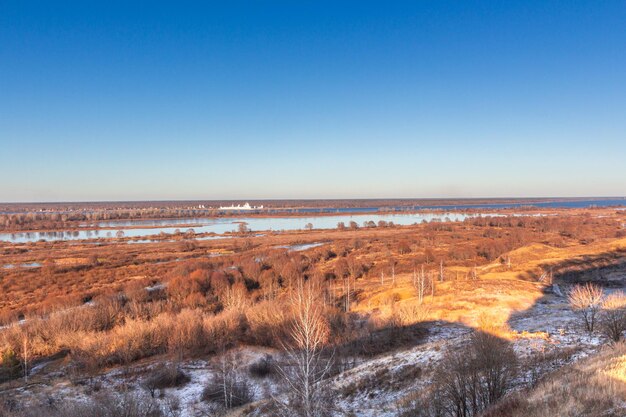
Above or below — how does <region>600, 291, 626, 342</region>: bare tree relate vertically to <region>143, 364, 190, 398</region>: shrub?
above

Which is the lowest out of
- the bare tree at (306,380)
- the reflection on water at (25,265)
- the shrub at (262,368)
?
the shrub at (262,368)

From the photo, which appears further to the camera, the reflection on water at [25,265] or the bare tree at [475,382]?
the reflection on water at [25,265]

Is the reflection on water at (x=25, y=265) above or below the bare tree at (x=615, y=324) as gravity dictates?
below

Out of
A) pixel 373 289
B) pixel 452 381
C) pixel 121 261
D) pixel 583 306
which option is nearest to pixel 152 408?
pixel 452 381

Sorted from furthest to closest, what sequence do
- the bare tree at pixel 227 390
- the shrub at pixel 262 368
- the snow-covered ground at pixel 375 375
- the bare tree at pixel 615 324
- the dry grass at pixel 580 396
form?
the shrub at pixel 262 368, the bare tree at pixel 227 390, the bare tree at pixel 615 324, the snow-covered ground at pixel 375 375, the dry grass at pixel 580 396

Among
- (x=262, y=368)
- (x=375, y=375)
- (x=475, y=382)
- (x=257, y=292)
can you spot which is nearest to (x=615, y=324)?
(x=475, y=382)

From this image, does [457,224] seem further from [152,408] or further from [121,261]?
[152,408]

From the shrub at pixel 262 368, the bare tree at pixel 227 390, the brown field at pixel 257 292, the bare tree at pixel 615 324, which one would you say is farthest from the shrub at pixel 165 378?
the bare tree at pixel 615 324

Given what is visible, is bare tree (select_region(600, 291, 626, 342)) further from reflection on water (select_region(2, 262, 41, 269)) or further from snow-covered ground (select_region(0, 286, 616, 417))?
reflection on water (select_region(2, 262, 41, 269))

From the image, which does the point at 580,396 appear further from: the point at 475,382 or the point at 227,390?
the point at 227,390

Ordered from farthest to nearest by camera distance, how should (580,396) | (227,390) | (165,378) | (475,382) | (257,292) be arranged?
(257,292) < (165,378) < (227,390) < (475,382) < (580,396)

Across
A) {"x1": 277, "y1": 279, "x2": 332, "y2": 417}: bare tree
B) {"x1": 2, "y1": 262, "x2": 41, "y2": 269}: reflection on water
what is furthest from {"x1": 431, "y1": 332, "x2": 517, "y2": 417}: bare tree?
{"x1": 2, "y1": 262, "x2": 41, "y2": 269}: reflection on water

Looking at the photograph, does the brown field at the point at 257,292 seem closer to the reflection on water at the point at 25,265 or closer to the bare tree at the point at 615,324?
the reflection on water at the point at 25,265

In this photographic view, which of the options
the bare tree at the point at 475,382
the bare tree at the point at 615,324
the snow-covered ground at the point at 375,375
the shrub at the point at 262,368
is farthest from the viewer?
the shrub at the point at 262,368
